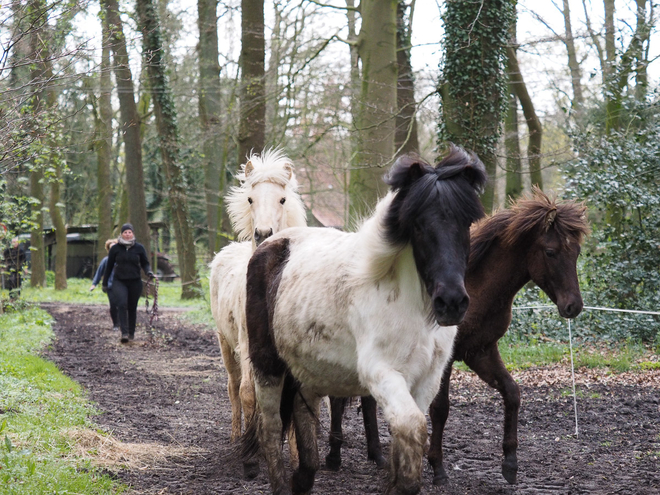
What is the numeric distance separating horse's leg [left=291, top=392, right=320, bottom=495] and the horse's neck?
1.73 m

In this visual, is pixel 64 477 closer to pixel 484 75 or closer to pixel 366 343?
pixel 366 343

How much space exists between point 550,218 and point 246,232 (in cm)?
287

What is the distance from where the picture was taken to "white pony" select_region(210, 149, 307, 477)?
582cm

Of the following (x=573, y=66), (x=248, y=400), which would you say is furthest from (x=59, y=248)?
(x=248, y=400)

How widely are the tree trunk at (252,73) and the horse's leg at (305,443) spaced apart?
33.6 feet

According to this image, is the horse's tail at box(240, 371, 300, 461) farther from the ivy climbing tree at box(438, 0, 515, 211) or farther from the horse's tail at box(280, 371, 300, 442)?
the ivy climbing tree at box(438, 0, 515, 211)

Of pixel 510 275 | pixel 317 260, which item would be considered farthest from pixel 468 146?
pixel 317 260

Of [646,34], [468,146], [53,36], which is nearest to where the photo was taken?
[53,36]

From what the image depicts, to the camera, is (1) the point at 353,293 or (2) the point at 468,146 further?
(2) the point at 468,146

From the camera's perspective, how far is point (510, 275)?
5.63m

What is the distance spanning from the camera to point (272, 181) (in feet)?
20.8

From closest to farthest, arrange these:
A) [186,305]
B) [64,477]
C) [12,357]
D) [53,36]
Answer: [64,477] → [53,36] → [12,357] → [186,305]

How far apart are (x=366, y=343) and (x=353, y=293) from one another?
335 mm

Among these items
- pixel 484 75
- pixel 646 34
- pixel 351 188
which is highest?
pixel 646 34
